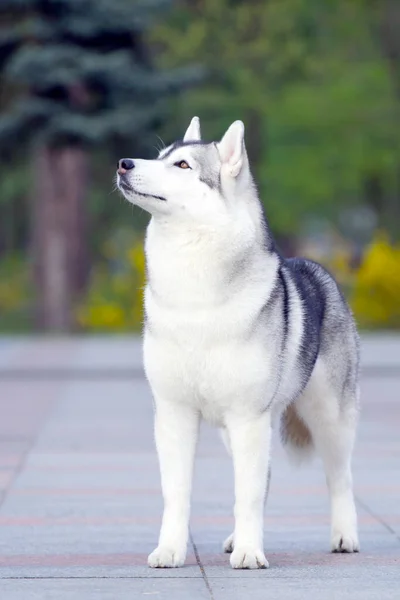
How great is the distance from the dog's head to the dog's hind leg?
1.19 m

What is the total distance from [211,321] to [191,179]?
63cm

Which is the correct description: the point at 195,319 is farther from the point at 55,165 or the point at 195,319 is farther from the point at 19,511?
the point at 55,165

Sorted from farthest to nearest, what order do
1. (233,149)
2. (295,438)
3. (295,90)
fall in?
(295,90) → (295,438) → (233,149)

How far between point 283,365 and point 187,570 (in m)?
1.02

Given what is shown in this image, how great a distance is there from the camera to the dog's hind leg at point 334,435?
7.74 m

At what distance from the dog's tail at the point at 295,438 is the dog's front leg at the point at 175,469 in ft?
3.33

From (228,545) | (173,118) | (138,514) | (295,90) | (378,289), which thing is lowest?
(378,289)

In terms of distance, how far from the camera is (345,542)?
766 cm

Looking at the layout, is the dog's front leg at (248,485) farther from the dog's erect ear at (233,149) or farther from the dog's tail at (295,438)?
the dog's erect ear at (233,149)

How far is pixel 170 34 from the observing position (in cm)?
3856

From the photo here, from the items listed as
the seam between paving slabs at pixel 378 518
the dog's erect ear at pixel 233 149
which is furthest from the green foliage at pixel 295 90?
the dog's erect ear at pixel 233 149

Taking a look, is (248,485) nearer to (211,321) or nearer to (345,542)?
(211,321)

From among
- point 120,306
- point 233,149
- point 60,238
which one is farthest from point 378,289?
point 233,149

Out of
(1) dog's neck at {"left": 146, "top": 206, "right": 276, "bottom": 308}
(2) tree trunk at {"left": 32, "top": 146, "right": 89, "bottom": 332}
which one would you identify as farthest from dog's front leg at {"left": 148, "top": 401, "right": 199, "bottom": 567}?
(2) tree trunk at {"left": 32, "top": 146, "right": 89, "bottom": 332}
